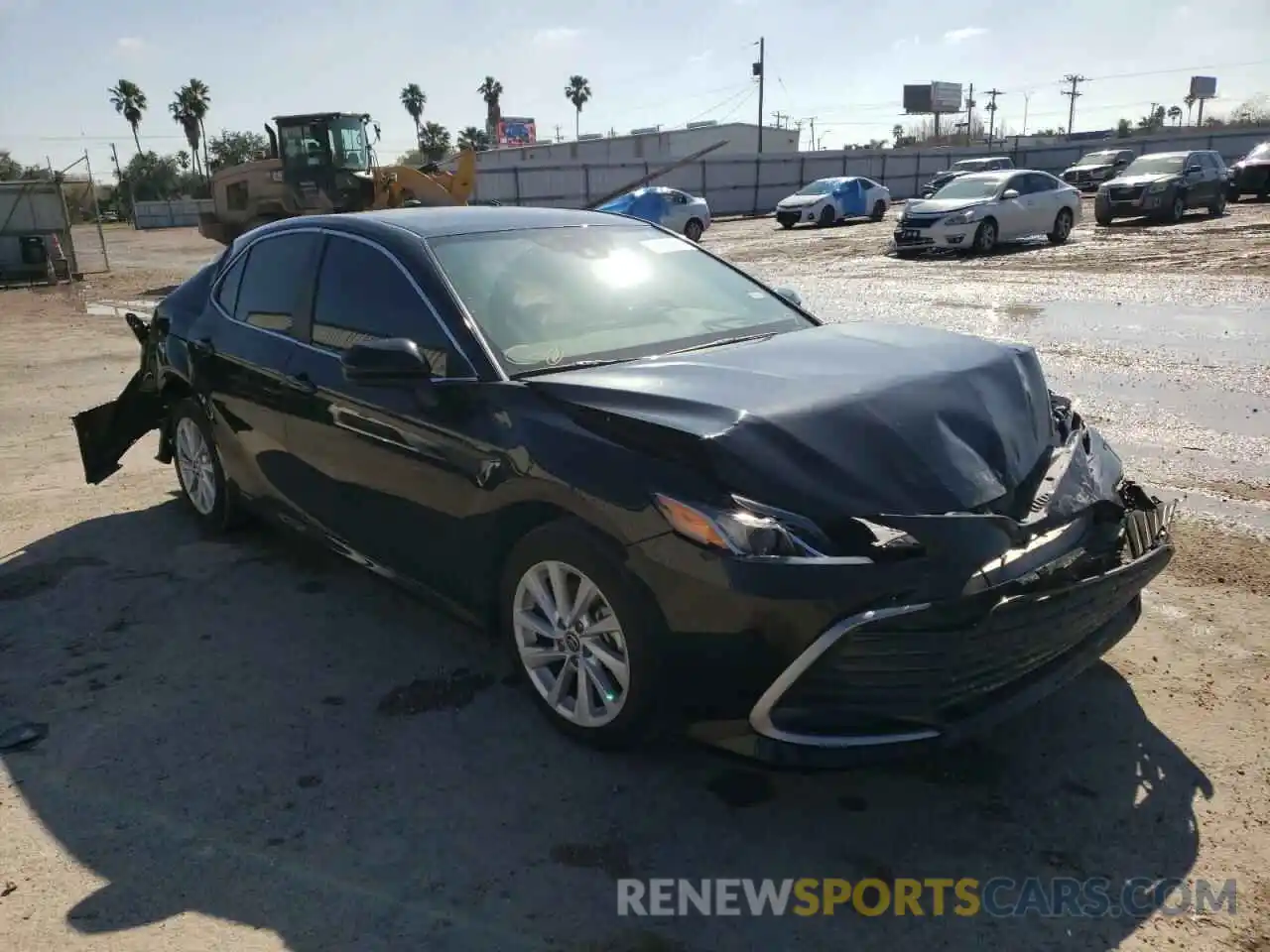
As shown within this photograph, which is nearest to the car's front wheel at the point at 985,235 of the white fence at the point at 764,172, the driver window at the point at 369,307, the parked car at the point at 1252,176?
the parked car at the point at 1252,176

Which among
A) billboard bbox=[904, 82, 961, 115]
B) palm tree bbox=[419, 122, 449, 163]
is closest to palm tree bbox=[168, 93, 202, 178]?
palm tree bbox=[419, 122, 449, 163]

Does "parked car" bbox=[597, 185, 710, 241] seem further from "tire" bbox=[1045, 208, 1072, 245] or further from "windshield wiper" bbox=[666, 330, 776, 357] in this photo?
"windshield wiper" bbox=[666, 330, 776, 357]

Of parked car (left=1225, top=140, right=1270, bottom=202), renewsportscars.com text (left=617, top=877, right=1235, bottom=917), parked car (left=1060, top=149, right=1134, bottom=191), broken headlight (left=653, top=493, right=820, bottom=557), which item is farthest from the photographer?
parked car (left=1060, top=149, right=1134, bottom=191)

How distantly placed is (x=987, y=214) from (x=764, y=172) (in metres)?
27.2

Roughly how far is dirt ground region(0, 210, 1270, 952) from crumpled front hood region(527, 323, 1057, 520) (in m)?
0.94

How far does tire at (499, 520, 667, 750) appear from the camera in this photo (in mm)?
2908

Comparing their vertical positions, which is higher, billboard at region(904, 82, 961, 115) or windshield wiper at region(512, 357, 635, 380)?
billboard at region(904, 82, 961, 115)

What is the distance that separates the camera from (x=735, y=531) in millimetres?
2693

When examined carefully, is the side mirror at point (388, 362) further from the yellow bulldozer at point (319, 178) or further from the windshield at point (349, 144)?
the windshield at point (349, 144)

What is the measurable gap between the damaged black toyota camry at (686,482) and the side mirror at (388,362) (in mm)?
10

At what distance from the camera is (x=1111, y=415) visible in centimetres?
707

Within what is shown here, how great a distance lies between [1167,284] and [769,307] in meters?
12.0

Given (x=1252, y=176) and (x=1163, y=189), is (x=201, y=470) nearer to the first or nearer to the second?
(x=1163, y=189)

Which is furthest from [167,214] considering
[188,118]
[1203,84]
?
[1203,84]
